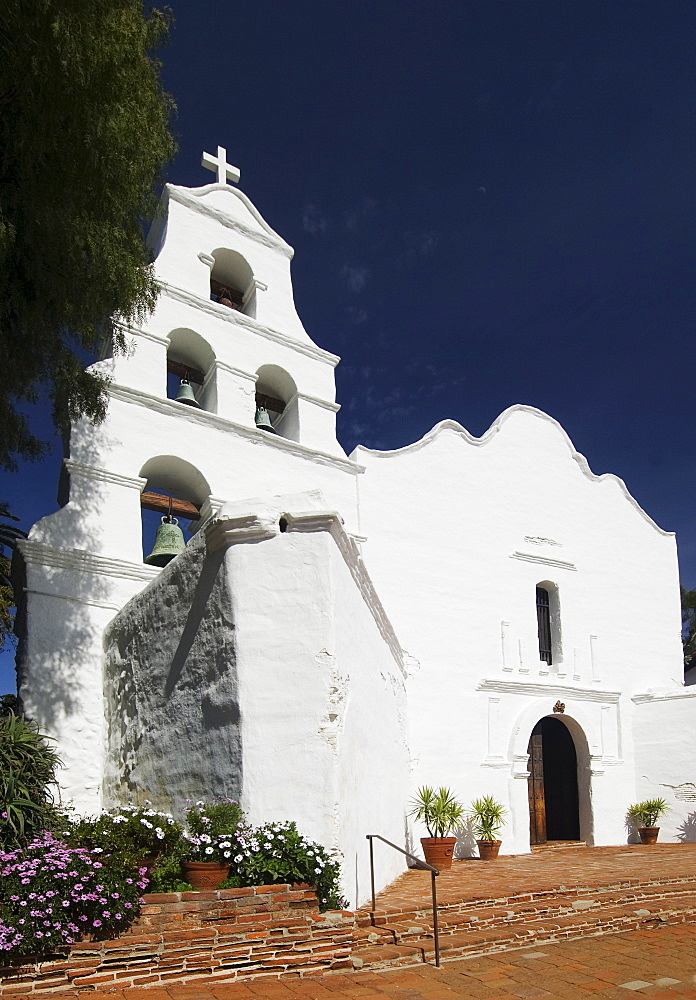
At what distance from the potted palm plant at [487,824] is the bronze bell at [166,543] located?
6.78 meters

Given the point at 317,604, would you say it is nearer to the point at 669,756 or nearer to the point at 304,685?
the point at 304,685

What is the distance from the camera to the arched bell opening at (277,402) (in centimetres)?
1430

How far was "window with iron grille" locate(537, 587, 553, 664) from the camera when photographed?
16531mm

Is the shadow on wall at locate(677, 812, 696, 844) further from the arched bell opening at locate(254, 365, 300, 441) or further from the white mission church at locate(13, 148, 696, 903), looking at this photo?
the arched bell opening at locate(254, 365, 300, 441)

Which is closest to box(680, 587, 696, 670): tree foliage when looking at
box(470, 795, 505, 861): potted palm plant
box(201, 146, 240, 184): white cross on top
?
box(470, 795, 505, 861): potted palm plant

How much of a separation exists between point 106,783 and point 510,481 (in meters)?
10.1

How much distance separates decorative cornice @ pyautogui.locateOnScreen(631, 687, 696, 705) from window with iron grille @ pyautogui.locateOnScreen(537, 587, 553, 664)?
221 cm

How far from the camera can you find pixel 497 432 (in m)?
17.0

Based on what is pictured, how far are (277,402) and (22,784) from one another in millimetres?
9125

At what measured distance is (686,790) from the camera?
16062mm

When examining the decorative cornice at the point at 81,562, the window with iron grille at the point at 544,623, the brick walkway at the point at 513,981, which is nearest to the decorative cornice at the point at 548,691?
the window with iron grille at the point at 544,623

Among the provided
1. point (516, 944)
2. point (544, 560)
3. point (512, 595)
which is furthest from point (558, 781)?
point (516, 944)

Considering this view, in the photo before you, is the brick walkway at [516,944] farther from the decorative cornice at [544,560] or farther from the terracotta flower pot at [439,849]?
the decorative cornice at [544,560]

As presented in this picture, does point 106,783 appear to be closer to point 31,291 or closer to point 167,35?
point 31,291
